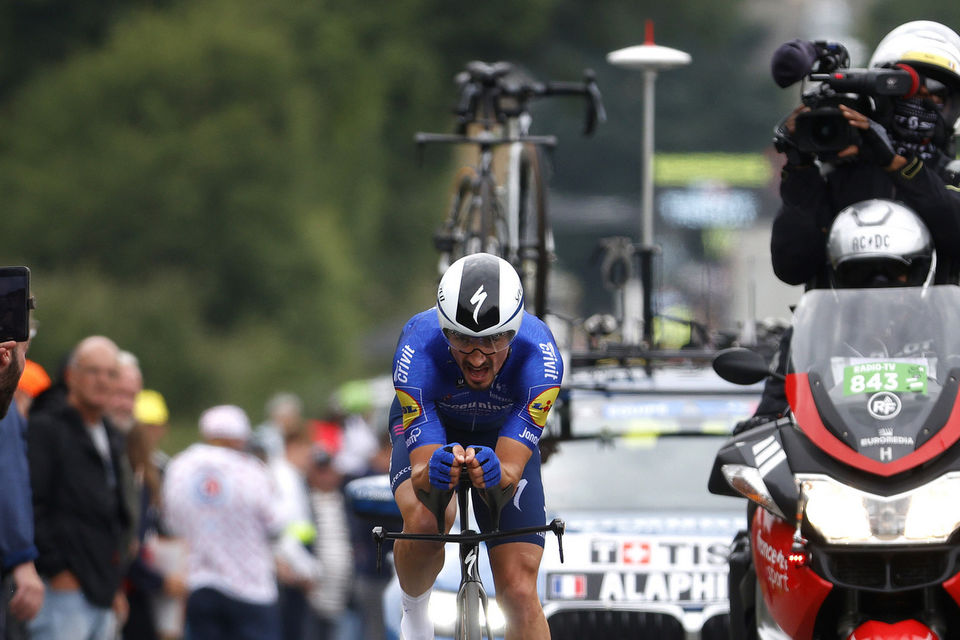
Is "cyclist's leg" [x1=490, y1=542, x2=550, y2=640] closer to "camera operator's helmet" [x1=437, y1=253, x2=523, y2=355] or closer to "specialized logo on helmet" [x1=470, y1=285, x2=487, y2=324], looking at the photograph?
"camera operator's helmet" [x1=437, y1=253, x2=523, y2=355]

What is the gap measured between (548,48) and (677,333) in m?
35.7

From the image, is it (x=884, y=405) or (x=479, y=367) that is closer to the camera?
(x=884, y=405)

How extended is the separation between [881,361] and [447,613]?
2.41 metres

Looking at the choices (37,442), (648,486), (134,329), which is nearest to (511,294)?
(648,486)

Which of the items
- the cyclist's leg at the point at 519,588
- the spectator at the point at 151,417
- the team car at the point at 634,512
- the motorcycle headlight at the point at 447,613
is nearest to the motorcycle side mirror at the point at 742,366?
the cyclist's leg at the point at 519,588

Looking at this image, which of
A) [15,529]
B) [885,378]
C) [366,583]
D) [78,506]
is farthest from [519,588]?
[366,583]

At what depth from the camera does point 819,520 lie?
7008 millimetres

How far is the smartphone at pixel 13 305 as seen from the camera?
22.8ft

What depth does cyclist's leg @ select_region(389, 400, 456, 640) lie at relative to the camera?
7934 mm

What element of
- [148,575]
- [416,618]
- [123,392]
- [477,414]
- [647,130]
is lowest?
[148,575]

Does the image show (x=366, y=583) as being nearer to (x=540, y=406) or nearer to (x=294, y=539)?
(x=294, y=539)

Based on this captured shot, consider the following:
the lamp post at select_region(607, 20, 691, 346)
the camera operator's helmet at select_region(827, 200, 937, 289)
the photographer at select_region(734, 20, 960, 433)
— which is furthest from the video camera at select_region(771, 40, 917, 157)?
the lamp post at select_region(607, 20, 691, 346)

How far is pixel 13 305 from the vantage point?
22.8ft

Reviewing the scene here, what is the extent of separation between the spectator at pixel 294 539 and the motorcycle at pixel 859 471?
8379 mm
